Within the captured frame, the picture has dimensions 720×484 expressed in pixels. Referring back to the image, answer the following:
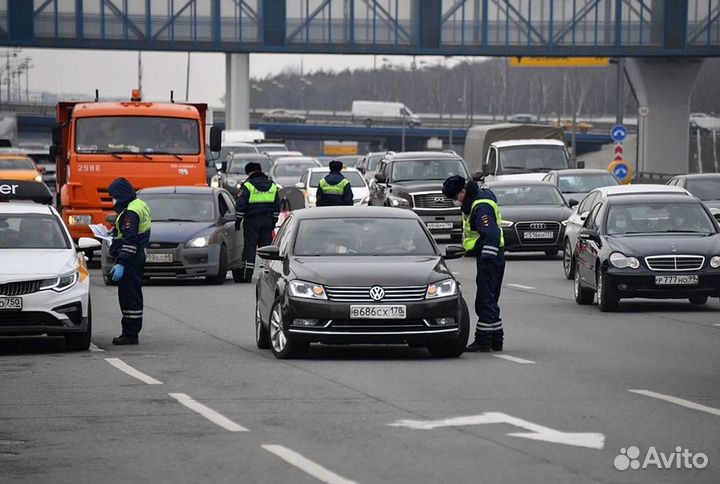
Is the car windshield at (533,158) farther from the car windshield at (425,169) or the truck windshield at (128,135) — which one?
the truck windshield at (128,135)

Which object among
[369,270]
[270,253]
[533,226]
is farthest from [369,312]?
[533,226]

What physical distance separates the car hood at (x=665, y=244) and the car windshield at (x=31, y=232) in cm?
708

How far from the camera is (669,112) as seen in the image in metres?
73.4

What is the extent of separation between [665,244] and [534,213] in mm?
12160

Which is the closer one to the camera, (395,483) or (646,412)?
(395,483)

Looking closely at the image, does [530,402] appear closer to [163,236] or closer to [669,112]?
[163,236]

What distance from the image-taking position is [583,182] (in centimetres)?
3919

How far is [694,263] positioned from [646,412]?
9.65 m

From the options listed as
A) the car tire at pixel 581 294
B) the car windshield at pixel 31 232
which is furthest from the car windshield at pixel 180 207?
the car windshield at pixel 31 232

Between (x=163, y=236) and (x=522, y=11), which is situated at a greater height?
(x=522, y=11)

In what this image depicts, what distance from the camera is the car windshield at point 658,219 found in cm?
2223

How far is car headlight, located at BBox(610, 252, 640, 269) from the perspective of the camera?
21156 mm

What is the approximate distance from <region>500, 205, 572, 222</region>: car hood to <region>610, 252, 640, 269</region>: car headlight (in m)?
11.8

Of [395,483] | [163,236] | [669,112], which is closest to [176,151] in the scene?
[163,236]
